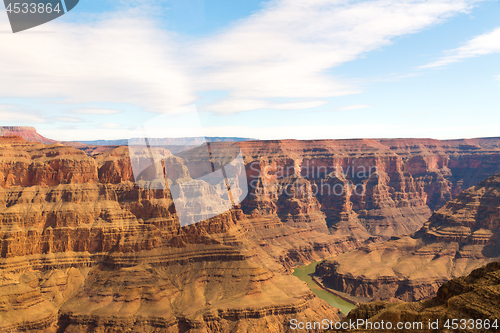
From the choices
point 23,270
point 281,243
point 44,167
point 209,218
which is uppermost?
point 44,167

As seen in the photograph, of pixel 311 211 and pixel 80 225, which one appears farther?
pixel 311 211

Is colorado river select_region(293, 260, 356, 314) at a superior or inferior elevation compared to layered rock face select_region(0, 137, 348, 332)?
inferior

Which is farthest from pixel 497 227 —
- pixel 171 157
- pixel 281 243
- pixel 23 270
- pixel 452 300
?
pixel 23 270

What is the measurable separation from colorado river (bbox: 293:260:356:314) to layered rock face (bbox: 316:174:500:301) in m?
4.40

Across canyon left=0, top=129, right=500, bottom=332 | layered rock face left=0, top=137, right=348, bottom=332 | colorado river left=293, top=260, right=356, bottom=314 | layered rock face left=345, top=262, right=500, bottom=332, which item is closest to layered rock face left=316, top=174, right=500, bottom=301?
colorado river left=293, top=260, right=356, bottom=314

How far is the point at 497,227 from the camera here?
122 metres

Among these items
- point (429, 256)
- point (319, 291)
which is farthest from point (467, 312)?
point (429, 256)

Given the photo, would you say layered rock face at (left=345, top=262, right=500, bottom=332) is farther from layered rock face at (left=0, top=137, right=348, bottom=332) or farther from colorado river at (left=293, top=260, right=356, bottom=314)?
colorado river at (left=293, top=260, right=356, bottom=314)

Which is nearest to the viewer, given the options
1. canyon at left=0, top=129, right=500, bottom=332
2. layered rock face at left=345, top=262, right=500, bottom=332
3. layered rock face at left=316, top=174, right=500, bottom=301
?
layered rock face at left=345, top=262, right=500, bottom=332

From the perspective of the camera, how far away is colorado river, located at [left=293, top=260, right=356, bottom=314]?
4220 inches

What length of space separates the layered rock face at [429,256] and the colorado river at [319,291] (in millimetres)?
4400

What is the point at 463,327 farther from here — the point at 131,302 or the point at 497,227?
the point at 497,227

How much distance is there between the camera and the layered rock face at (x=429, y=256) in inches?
4353

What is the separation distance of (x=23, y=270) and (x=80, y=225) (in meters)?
14.6
